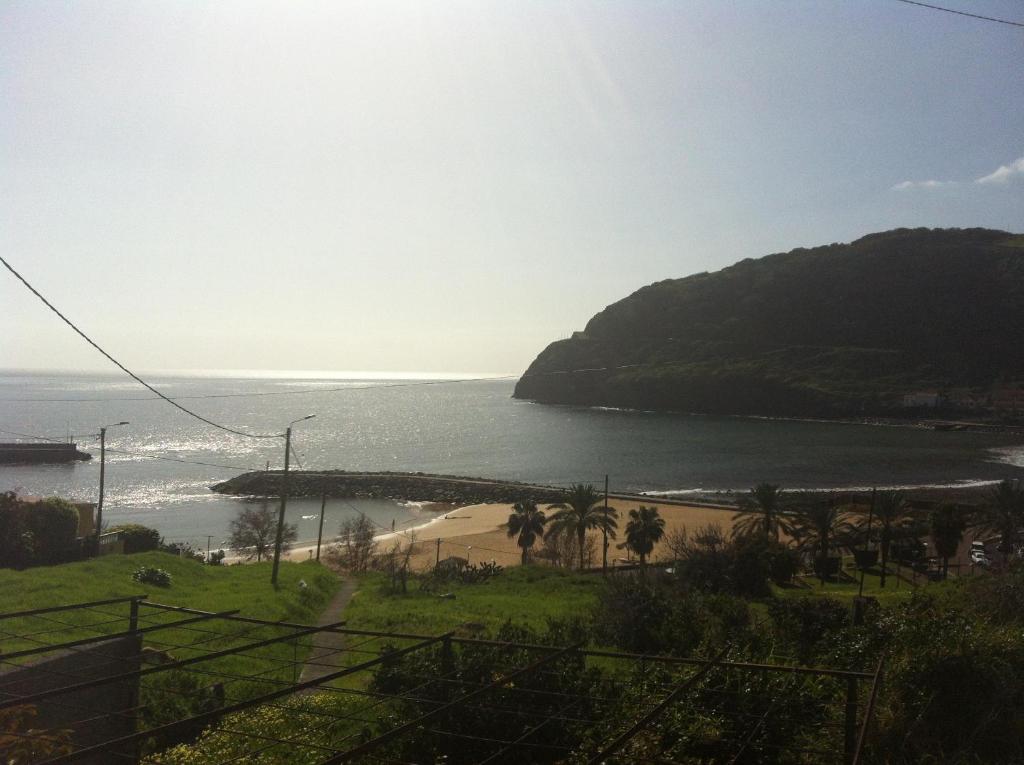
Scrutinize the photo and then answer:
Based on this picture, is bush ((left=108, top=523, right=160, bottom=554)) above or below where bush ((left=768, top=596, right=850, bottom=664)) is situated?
below

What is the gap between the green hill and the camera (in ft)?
517

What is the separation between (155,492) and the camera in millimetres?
71062

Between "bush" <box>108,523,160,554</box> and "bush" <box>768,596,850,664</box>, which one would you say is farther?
"bush" <box>108,523,160,554</box>

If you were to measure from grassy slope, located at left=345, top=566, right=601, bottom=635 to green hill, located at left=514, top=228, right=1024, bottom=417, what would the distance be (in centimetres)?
12587

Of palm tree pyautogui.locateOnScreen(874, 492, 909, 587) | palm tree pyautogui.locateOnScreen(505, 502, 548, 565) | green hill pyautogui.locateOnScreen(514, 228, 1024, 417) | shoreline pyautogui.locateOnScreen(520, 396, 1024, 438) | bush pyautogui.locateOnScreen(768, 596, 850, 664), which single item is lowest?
palm tree pyautogui.locateOnScreen(505, 502, 548, 565)

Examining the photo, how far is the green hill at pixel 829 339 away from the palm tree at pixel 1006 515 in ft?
379

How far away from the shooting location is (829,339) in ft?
582

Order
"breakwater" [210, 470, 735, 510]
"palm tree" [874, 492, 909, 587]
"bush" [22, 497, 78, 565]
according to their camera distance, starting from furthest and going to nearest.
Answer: "breakwater" [210, 470, 735, 510] < "palm tree" [874, 492, 909, 587] < "bush" [22, 497, 78, 565]

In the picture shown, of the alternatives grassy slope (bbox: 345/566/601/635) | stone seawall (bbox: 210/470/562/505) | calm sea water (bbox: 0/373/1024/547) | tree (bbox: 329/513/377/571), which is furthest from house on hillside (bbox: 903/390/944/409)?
grassy slope (bbox: 345/566/601/635)

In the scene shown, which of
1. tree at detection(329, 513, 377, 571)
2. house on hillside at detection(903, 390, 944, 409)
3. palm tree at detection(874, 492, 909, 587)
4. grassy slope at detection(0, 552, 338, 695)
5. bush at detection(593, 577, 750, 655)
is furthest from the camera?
house on hillside at detection(903, 390, 944, 409)

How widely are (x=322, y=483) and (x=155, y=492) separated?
1592 centimetres

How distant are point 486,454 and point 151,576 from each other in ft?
262

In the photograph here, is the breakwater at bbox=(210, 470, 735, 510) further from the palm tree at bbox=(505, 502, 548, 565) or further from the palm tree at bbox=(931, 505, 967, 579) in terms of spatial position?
the palm tree at bbox=(931, 505, 967, 579)

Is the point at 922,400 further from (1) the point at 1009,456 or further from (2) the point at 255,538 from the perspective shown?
(2) the point at 255,538
